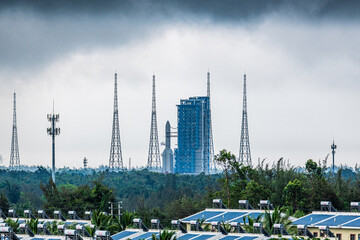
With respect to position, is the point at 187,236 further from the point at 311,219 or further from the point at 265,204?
the point at 265,204

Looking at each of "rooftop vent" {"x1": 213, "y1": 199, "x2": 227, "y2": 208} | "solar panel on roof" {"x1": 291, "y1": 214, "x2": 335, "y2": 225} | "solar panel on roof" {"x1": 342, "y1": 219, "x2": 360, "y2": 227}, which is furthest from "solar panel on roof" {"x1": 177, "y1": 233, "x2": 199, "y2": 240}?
"rooftop vent" {"x1": 213, "y1": 199, "x2": 227, "y2": 208}

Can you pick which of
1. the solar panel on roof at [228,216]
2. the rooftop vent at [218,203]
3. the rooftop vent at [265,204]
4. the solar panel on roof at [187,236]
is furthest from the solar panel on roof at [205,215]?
the solar panel on roof at [187,236]

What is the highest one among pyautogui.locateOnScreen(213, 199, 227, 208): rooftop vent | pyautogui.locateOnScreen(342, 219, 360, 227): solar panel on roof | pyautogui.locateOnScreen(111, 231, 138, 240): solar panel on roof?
pyautogui.locateOnScreen(213, 199, 227, 208): rooftop vent

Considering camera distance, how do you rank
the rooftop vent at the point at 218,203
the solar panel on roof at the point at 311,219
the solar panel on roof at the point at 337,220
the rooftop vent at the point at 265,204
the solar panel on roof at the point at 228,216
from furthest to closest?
1. the rooftop vent at the point at 218,203
2. the rooftop vent at the point at 265,204
3. the solar panel on roof at the point at 228,216
4. the solar panel on roof at the point at 311,219
5. the solar panel on roof at the point at 337,220

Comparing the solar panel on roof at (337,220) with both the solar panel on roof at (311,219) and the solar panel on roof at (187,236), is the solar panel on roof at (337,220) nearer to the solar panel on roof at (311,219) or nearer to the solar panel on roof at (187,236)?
the solar panel on roof at (311,219)

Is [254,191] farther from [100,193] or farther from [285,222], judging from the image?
[285,222]

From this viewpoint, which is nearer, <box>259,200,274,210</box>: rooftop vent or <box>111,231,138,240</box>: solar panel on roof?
<box>111,231,138,240</box>: solar panel on roof

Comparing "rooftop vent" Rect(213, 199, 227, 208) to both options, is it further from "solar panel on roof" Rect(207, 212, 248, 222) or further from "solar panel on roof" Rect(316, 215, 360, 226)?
"solar panel on roof" Rect(316, 215, 360, 226)

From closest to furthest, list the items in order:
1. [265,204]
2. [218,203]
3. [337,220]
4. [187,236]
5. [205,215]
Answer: [187,236], [337,220], [265,204], [205,215], [218,203]

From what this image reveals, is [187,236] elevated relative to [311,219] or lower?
lower

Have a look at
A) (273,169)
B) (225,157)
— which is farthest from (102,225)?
(273,169)

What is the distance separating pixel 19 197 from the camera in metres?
187

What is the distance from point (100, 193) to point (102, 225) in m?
34.1

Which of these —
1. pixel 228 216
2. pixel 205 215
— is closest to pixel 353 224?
pixel 228 216
